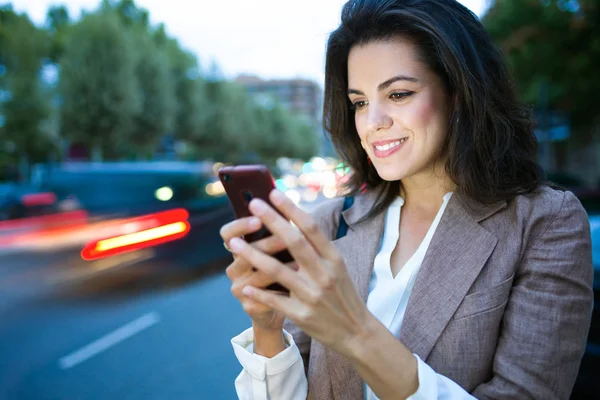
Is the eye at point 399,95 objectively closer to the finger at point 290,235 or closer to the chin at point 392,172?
the chin at point 392,172

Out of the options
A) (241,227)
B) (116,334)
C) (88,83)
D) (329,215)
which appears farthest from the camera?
(88,83)

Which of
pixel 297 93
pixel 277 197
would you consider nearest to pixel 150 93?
pixel 277 197

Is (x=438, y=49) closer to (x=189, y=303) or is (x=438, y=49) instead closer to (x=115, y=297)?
(x=189, y=303)

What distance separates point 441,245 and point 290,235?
2.13 feet

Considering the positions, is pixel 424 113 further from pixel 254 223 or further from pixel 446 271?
pixel 254 223

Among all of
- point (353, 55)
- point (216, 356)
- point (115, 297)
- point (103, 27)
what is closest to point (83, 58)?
point (103, 27)

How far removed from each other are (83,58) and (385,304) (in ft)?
67.4

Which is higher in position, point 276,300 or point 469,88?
point 469,88

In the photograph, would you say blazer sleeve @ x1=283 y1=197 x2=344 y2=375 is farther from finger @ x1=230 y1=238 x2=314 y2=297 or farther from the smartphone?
finger @ x1=230 y1=238 x2=314 y2=297

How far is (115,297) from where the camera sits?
4.91m

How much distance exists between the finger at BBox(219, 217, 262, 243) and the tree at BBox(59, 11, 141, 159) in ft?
67.0

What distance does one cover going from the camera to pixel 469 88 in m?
1.32

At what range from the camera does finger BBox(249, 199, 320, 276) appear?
2.55ft

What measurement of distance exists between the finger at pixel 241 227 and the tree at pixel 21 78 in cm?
2061
